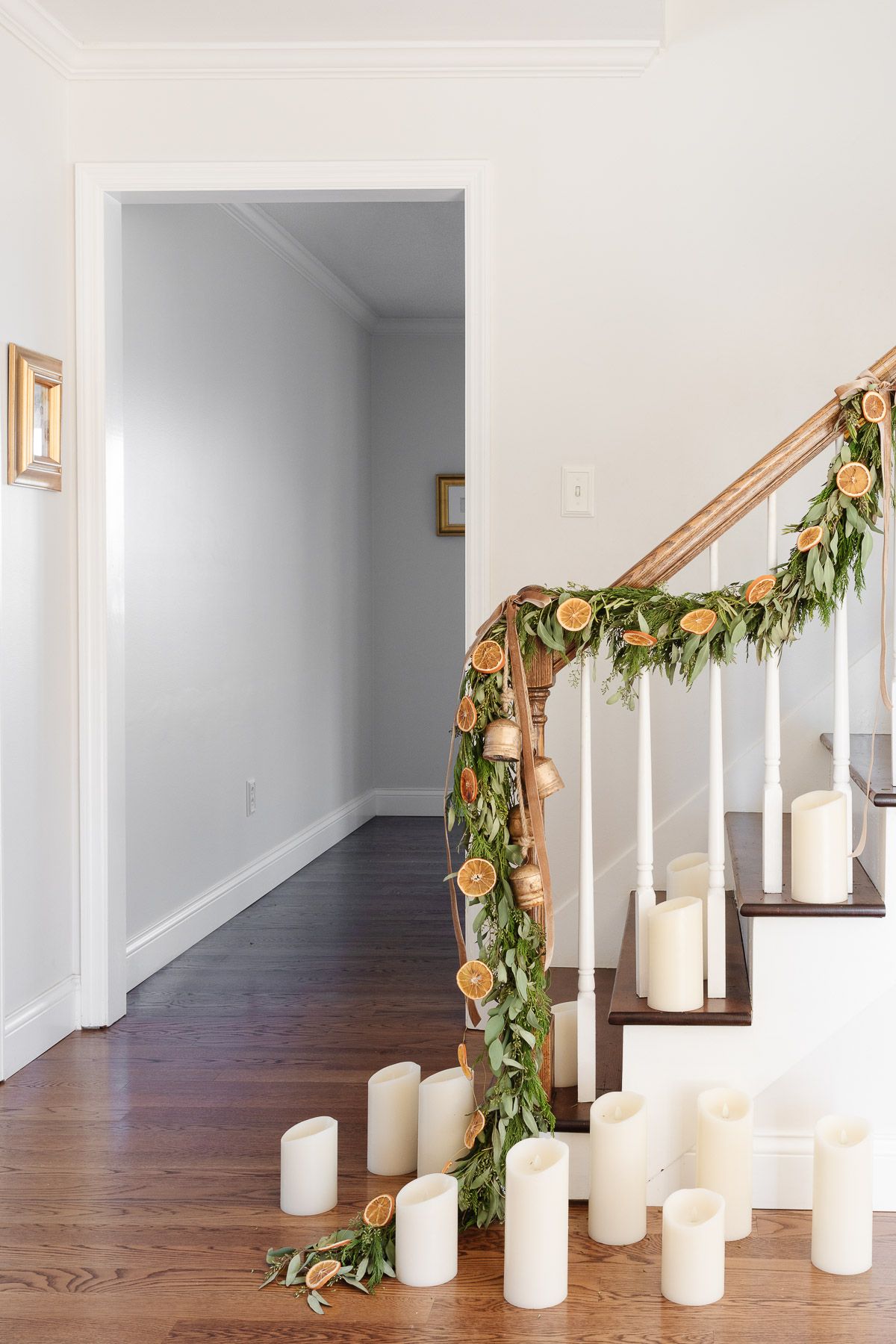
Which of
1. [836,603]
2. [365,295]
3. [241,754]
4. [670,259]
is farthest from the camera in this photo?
[365,295]

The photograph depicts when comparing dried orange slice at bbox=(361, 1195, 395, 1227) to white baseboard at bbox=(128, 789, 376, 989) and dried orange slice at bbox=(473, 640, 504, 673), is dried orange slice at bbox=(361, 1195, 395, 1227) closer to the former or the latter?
dried orange slice at bbox=(473, 640, 504, 673)

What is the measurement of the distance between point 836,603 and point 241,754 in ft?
9.66

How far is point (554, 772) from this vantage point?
208 cm

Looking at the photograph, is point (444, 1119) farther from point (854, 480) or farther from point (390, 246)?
point (390, 246)

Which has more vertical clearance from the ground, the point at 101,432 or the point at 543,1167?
the point at 101,432

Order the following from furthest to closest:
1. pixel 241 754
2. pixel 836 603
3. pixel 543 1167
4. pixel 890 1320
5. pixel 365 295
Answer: pixel 365 295 < pixel 241 754 < pixel 836 603 < pixel 543 1167 < pixel 890 1320

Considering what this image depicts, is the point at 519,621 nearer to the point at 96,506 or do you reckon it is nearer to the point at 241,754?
the point at 96,506

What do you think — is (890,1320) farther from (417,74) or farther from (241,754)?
(241,754)

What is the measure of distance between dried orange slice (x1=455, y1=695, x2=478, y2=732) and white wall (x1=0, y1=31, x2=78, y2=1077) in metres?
1.31

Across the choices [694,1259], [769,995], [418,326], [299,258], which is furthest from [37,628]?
[418,326]

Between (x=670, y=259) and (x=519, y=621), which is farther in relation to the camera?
(x=670, y=259)

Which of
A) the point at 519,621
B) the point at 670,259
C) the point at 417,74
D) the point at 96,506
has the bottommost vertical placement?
the point at 519,621

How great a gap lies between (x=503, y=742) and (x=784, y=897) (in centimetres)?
61

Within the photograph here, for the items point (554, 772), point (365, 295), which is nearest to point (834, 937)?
point (554, 772)
